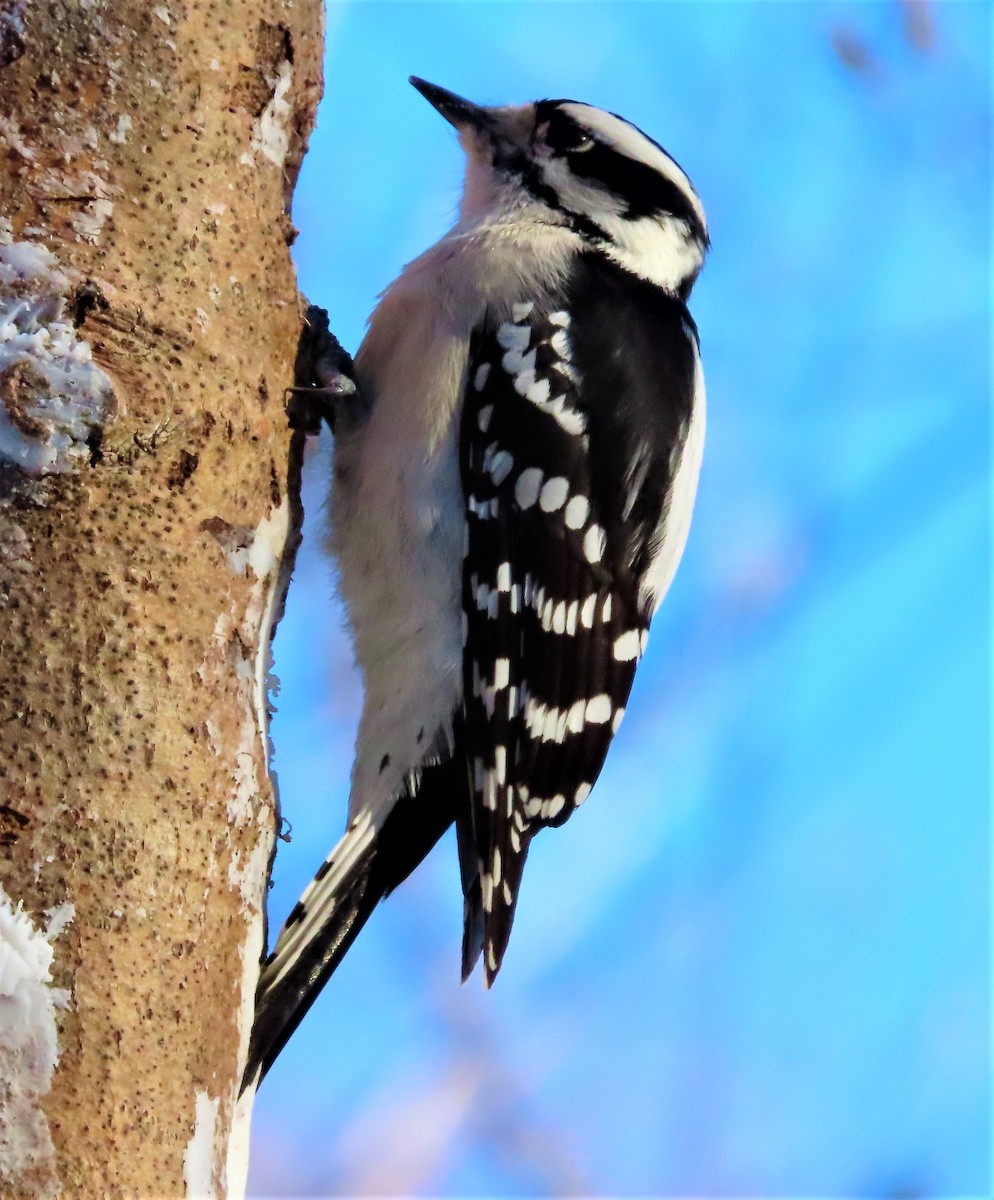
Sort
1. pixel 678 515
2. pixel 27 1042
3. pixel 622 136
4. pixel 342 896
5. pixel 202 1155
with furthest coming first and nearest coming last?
pixel 622 136, pixel 678 515, pixel 342 896, pixel 202 1155, pixel 27 1042

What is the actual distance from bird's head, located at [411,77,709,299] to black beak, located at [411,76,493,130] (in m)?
0.06

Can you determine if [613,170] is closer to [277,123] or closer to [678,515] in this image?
[678,515]

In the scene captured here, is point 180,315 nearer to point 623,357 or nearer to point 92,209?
point 92,209

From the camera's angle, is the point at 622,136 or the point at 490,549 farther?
the point at 622,136

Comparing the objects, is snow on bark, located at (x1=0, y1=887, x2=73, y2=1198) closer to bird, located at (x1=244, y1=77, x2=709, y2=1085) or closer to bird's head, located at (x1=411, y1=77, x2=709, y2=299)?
bird, located at (x1=244, y1=77, x2=709, y2=1085)

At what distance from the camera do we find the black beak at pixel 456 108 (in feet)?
9.59

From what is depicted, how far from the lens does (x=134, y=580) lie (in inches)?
61.4

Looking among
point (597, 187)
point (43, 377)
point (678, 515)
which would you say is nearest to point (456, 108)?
point (597, 187)

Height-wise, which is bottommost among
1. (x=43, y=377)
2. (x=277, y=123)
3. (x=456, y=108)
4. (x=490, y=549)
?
(x=43, y=377)

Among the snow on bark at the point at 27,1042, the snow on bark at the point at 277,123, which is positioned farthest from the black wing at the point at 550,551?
the snow on bark at the point at 27,1042

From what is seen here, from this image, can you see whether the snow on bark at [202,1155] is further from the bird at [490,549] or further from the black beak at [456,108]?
the black beak at [456,108]

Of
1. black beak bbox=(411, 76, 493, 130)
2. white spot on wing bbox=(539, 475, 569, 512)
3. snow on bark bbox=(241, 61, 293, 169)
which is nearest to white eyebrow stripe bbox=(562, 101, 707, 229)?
black beak bbox=(411, 76, 493, 130)

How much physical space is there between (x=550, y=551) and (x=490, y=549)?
0.38ft

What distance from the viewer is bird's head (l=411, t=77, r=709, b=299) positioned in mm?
2775
